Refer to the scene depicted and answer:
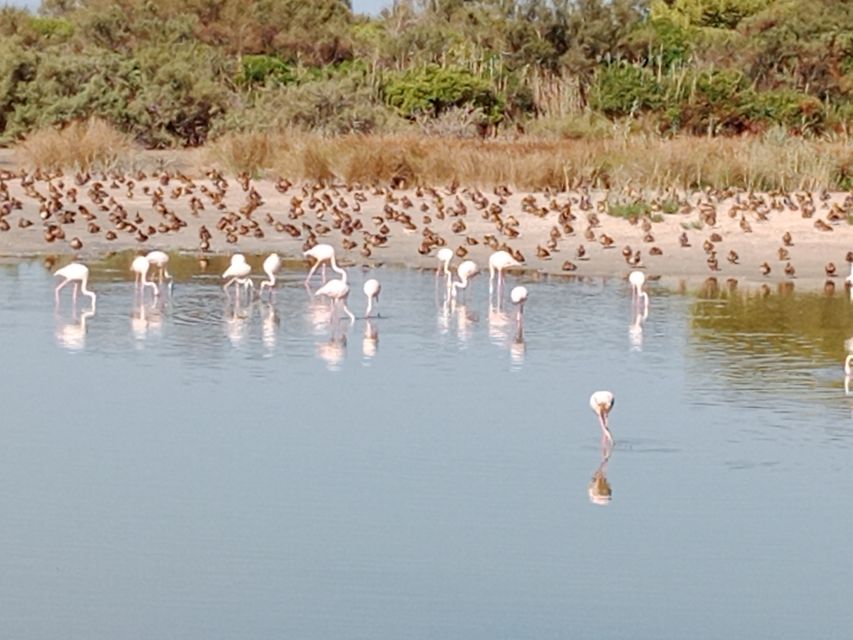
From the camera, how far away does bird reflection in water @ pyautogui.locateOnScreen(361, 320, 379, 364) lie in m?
16.3

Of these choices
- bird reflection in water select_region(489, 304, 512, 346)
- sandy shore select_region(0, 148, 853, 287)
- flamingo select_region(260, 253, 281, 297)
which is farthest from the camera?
sandy shore select_region(0, 148, 853, 287)

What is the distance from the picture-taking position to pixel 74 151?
3228 cm

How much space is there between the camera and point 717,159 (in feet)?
97.9

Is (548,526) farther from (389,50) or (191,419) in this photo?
(389,50)

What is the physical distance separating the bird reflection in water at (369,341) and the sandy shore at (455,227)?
5.54 meters

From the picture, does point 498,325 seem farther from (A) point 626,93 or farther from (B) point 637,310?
(A) point 626,93

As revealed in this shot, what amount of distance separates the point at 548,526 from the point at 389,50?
40.5m

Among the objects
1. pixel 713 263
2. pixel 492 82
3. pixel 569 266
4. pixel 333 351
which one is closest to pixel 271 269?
pixel 569 266

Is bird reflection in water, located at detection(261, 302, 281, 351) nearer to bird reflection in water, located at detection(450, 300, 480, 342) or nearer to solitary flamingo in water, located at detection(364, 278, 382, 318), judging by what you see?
solitary flamingo in water, located at detection(364, 278, 382, 318)

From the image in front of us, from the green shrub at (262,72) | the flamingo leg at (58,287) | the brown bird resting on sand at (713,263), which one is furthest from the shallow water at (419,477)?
the green shrub at (262,72)

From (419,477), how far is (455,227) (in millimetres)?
14473

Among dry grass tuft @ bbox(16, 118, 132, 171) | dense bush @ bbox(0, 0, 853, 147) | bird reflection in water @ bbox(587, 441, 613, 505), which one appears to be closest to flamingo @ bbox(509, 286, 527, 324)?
bird reflection in water @ bbox(587, 441, 613, 505)

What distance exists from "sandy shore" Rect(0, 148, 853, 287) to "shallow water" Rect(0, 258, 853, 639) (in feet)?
16.7

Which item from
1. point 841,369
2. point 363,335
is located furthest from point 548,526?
point 363,335
